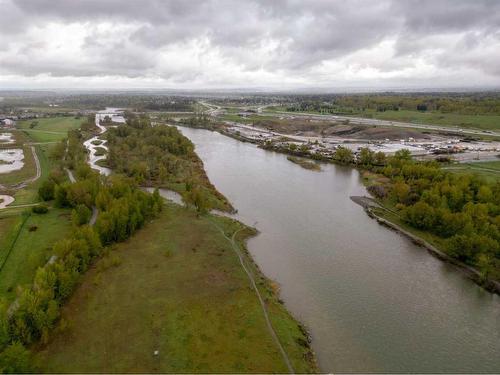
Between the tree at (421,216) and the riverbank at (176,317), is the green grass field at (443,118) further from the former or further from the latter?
the riverbank at (176,317)

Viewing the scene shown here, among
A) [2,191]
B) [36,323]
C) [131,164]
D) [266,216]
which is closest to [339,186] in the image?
[266,216]

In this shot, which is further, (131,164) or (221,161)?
(221,161)

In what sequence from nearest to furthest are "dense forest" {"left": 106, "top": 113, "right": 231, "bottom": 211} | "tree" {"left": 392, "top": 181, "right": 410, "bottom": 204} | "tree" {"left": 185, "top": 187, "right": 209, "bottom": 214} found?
"tree" {"left": 185, "top": 187, "right": 209, "bottom": 214}
"tree" {"left": 392, "top": 181, "right": 410, "bottom": 204}
"dense forest" {"left": 106, "top": 113, "right": 231, "bottom": 211}

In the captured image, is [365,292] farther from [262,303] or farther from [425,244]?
[425,244]

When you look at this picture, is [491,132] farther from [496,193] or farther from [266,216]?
[266,216]

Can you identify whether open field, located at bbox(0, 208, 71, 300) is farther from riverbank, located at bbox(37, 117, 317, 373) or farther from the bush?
riverbank, located at bbox(37, 117, 317, 373)

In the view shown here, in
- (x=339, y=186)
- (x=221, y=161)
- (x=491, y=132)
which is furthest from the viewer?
(x=491, y=132)

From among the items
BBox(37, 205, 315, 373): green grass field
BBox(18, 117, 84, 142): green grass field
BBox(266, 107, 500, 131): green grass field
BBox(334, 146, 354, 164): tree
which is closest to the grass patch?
BBox(334, 146, 354, 164): tree
